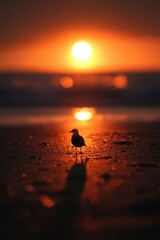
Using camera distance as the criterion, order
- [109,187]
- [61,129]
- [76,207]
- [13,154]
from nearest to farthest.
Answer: [76,207]
[109,187]
[13,154]
[61,129]

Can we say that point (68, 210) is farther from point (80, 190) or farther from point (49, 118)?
point (49, 118)

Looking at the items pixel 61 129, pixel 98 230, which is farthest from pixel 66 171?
pixel 61 129

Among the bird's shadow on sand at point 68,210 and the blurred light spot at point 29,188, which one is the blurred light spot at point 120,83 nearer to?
the bird's shadow on sand at point 68,210

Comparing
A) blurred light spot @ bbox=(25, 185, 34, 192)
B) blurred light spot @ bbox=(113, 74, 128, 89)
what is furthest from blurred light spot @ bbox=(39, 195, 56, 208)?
blurred light spot @ bbox=(113, 74, 128, 89)

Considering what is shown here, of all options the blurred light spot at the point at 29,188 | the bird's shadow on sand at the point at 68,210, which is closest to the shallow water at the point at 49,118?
the bird's shadow on sand at the point at 68,210

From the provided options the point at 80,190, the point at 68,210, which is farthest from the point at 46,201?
the point at 80,190

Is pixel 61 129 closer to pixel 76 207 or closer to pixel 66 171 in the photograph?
pixel 66 171

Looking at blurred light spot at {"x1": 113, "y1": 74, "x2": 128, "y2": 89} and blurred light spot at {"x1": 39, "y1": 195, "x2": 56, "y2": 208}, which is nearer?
blurred light spot at {"x1": 39, "y1": 195, "x2": 56, "y2": 208}

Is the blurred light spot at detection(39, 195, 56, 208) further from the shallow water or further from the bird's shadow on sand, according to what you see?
the shallow water
